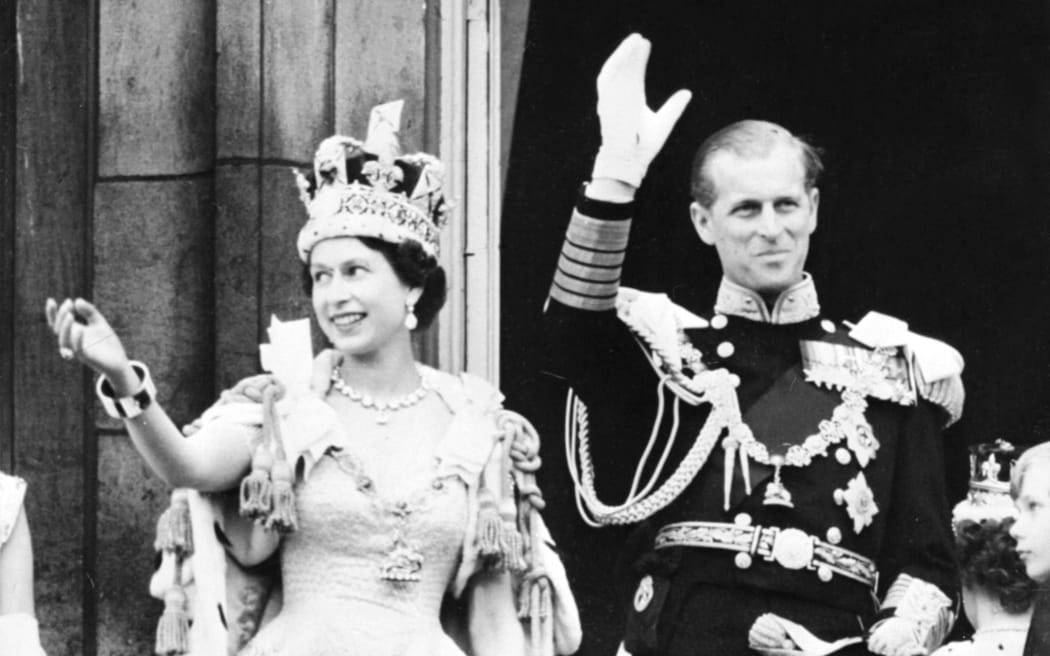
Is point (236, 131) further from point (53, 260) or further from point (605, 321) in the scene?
point (605, 321)

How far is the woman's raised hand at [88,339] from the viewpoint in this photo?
5492mm

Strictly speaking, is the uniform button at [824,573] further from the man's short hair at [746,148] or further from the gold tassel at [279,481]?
the gold tassel at [279,481]

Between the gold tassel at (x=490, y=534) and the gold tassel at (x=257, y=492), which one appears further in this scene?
the gold tassel at (x=490, y=534)

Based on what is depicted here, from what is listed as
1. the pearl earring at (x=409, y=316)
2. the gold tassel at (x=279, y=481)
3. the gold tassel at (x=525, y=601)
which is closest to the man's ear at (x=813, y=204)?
the pearl earring at (x=409, y=316)

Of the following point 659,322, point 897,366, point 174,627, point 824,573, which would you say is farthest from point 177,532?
point 897,366

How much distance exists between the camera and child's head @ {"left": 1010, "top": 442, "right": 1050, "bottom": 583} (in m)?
6.14

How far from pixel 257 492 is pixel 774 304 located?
137 cm

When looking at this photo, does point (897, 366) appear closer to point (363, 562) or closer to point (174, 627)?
point (363, 562)

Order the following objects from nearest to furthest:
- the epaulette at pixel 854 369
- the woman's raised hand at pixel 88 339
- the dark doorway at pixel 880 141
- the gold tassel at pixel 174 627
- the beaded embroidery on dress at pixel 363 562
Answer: the woman's raised hand at pixel 88 339 → the gold tassel at pixel 174 627 → the beaded embroidery on dress at pixel 363 562 → the epaulette at pixel 854 369 → the dark doorway at pixel 880 141

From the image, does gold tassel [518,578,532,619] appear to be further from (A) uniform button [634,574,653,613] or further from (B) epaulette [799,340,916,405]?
(B) epaulette [799,340,916,405]

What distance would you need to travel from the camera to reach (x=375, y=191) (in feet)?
20.4

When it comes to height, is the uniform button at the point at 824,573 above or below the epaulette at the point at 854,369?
below

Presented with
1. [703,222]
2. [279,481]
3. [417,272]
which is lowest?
[279,481]

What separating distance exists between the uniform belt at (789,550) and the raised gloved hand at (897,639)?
0.15 meters
